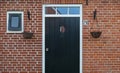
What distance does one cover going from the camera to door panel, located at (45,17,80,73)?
11695 millimetres

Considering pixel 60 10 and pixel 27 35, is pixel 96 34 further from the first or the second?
pixel 27 35

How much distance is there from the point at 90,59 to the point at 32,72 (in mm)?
1850

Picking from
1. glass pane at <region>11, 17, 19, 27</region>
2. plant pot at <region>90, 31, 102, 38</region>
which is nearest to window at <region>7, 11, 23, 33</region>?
glass pane at <region>11, 17, 19, 27</region>

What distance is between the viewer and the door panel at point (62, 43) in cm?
1170

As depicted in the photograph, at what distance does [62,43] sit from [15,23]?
1604 mm

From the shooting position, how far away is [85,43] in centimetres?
1155

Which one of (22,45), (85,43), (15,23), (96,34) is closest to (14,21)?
(15,23)

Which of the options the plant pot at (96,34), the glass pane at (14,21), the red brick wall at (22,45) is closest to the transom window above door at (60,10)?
the red brick wall at (22,45)

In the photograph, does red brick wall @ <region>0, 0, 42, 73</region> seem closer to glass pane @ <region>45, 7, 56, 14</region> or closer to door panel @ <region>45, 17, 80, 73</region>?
glass pane @ <region>45, 7, 56, 14</region>

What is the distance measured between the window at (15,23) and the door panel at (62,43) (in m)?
0.82

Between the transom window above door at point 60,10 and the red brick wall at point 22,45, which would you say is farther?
the transom window above door at point 60,10

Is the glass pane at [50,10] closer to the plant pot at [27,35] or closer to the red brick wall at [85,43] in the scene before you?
the red brick wall at [85,43]

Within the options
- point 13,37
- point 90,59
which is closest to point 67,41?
point 90,59

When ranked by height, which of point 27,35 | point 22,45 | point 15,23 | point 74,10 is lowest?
point 22,45
